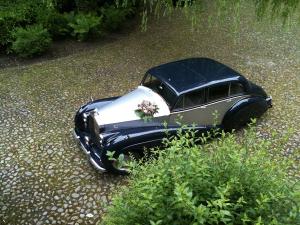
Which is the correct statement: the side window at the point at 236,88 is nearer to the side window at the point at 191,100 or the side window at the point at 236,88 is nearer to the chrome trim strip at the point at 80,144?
the side window at the point at 191,100

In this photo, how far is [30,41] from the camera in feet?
32.8

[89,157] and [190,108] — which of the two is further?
[190,108]

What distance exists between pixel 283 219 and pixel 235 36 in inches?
367

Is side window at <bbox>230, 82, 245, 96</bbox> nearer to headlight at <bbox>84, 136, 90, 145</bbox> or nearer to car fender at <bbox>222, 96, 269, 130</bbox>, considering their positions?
car fender at <bbox>222, 96, 269, 130</bbox>

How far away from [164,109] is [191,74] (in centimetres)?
100

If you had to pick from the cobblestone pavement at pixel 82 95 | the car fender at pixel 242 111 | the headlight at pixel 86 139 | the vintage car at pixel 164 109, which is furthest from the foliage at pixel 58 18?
the car fender at pixel 242 111

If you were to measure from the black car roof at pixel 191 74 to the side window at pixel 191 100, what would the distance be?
4.4 inches

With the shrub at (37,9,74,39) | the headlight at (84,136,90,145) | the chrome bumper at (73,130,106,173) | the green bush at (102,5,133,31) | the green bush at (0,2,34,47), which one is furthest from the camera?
the green bush at (102,5,133,31)

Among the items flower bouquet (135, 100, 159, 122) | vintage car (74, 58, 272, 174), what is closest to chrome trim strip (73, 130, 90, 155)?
vintage car (74, 58, 272, 174)

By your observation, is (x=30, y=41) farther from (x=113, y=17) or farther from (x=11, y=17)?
(x=113, y=17)

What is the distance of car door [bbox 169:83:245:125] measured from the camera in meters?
6.46

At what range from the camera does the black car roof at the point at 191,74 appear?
6555 millimetres

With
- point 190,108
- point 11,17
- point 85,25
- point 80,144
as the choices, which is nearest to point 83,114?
point 80,144

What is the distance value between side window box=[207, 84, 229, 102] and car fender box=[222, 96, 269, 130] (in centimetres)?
34
